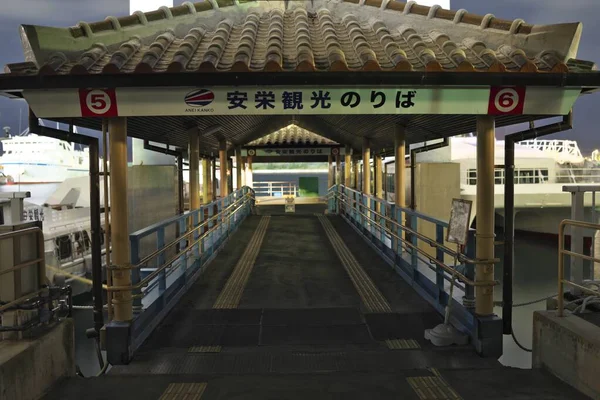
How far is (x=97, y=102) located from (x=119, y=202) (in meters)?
1.11

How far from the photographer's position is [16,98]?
4.86 metres

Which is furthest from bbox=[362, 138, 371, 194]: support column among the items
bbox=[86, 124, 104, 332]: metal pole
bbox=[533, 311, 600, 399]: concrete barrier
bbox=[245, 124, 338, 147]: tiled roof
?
bbox=[533, 311, 600, 399]: concrete barrier

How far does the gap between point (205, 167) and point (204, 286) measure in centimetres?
989

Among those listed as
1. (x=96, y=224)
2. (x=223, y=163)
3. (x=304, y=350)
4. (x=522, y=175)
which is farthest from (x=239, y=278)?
(x=522, y=175)

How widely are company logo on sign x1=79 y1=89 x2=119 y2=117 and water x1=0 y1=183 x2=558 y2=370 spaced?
29.5 ft

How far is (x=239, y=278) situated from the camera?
25.4ft

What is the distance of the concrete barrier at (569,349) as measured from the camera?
10.5 feet

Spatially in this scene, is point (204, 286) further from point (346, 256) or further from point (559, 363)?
point (559, 363)

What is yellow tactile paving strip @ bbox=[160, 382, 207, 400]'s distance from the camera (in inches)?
137

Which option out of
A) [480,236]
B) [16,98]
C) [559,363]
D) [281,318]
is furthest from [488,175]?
[16,98]

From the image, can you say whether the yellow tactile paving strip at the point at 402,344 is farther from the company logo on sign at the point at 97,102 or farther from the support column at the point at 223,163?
the support column at the point at 223,163

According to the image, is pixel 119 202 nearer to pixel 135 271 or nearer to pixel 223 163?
pixel 135 271

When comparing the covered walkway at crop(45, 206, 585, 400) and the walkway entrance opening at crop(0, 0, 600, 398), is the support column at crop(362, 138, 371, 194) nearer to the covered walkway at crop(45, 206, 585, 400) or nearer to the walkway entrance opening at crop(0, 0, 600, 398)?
the covered walkway at crop(45, 206, 585, 400)

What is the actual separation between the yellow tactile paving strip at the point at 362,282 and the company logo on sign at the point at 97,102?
4.12 metres
